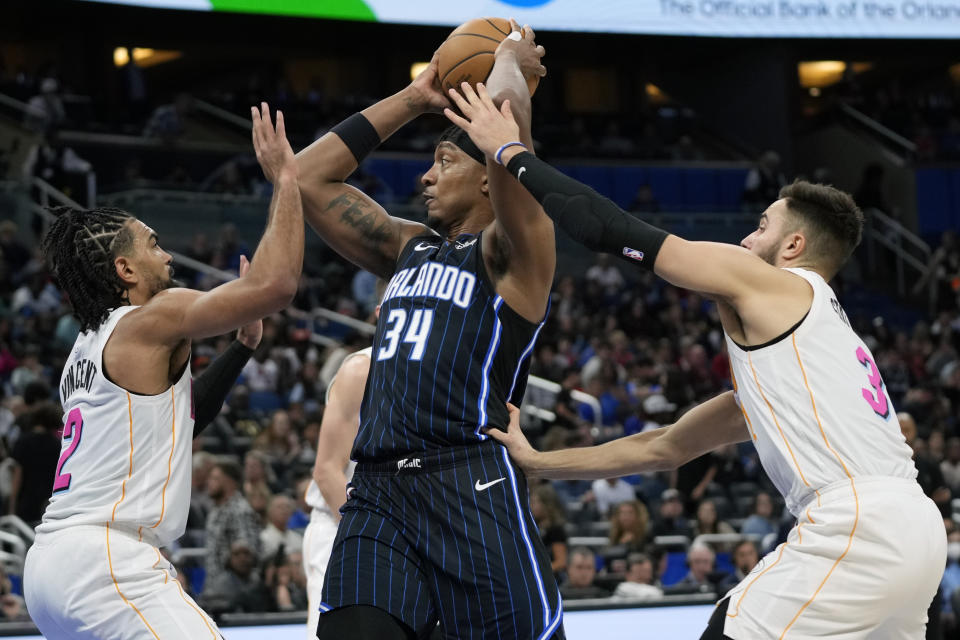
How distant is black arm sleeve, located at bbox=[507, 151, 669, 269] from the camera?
11.9ft

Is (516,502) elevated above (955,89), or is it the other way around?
(955,89)

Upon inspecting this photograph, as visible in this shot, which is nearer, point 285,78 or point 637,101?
point 285,78

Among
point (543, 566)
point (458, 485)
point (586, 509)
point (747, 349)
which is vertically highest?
point (747, 349)

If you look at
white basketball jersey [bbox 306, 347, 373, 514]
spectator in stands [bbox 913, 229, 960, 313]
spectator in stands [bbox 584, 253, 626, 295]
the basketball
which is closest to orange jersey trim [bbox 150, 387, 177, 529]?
the basketball

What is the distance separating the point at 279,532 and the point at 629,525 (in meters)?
2.79

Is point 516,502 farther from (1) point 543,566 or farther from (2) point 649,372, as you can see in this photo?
(2) point 649,372

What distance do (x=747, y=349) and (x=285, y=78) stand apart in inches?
859

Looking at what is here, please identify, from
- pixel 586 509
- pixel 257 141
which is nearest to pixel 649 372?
pixel 586 509

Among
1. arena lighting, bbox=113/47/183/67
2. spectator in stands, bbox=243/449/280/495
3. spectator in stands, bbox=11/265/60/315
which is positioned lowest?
spectator in stands, bbox=243/449/280/495

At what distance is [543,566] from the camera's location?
12.3 feet

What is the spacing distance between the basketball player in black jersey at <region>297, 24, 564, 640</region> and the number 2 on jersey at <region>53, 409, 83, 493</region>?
0.86 m

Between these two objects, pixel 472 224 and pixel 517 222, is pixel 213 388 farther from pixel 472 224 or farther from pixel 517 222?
pixel 517 222

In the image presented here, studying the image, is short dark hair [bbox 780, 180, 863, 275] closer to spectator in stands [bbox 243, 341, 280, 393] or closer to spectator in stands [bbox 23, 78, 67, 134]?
spectator in stands [bbox 243, 341, 280, 393]

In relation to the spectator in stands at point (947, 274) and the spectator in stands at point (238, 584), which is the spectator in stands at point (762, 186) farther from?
the spectator in stands at point (238, 584)
